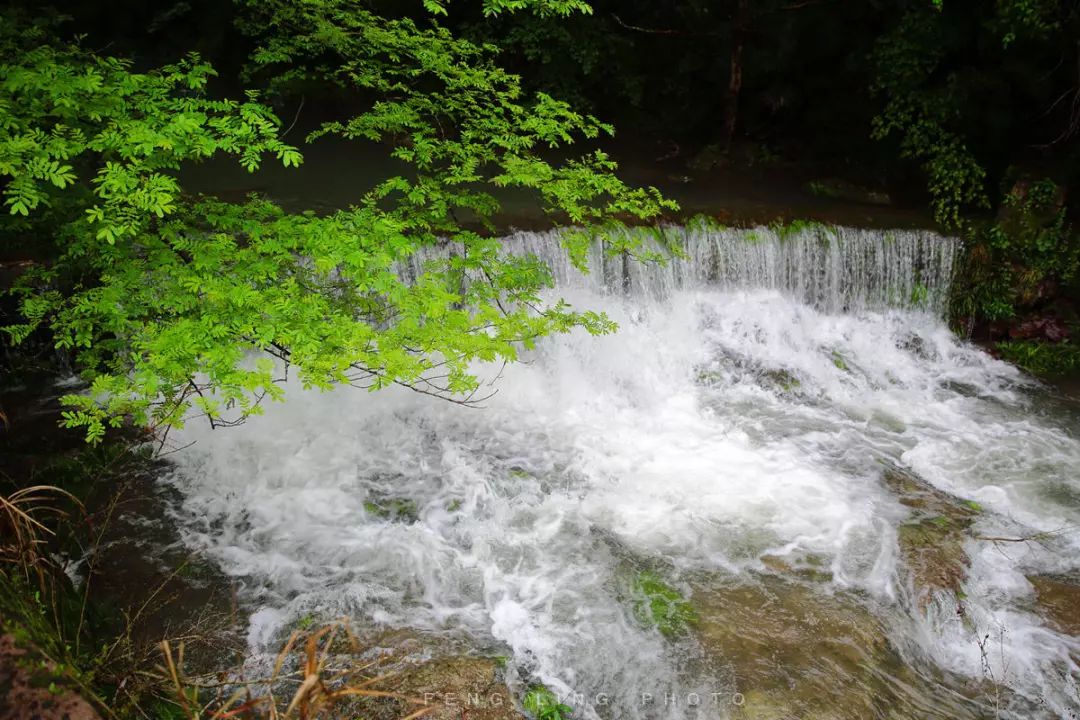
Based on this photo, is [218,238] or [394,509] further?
[394,509]

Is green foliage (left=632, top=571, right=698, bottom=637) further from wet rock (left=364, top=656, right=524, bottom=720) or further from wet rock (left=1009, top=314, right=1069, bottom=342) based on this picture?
wet rock (left=1009, top=314, right=1069, bottom=342)

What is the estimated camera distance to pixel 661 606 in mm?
4617

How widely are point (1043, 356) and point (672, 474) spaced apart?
224 inches

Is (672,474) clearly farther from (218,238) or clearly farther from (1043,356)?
(1043,356)

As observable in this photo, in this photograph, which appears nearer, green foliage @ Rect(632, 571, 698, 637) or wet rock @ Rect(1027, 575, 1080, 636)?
green foliage @ Rect(632, 571, 698, 637)

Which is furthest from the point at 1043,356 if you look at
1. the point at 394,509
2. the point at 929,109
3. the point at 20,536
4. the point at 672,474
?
the point at 20,536

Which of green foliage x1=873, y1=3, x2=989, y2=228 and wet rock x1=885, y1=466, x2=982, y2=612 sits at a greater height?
green foliage x1=873, y1=3, x2=989, y2=228

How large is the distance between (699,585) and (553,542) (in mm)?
1143

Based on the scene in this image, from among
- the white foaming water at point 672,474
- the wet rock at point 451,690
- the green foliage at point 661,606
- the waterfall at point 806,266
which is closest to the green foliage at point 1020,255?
the waterfall at point 806,266

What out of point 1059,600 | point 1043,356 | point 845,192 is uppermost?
point 845,192

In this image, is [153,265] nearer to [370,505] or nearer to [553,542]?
[370,505]

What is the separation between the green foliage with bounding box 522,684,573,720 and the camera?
3.83m

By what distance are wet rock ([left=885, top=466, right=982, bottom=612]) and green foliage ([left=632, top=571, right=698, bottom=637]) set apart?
5.53ft

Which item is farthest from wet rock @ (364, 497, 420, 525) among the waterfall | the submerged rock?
the waterfall
